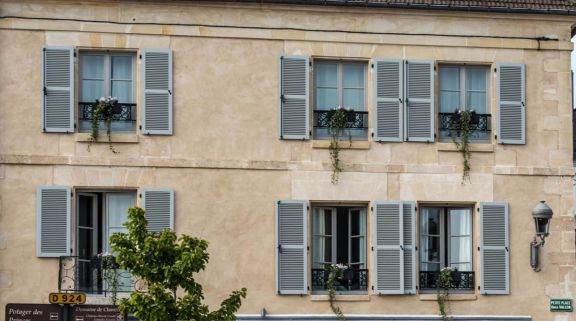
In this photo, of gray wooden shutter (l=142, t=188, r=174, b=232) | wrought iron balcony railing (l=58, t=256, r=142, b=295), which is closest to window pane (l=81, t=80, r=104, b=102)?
gray wooden shutter (l=142, t=188, r=174, b=232)

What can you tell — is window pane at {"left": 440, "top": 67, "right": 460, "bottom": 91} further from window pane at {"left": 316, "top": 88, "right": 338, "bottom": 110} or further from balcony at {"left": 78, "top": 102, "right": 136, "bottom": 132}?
balcony at {"left": 78, "top": 102, "right": 136, "bottom": 132}

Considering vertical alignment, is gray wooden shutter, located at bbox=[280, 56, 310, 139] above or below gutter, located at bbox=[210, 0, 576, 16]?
below

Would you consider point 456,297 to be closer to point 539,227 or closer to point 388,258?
point 388,258

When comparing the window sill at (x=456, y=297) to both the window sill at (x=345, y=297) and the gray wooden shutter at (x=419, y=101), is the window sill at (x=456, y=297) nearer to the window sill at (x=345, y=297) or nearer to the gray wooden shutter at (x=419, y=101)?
the window sill at (x=345, y=297)

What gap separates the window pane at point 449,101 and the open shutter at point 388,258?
2106 mm

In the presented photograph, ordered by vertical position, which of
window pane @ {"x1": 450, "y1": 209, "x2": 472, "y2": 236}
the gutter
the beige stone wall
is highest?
the gutter

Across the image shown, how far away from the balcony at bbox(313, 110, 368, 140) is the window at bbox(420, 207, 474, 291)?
5.24ft

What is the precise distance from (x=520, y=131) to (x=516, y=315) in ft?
9.53

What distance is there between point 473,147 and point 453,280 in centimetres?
212

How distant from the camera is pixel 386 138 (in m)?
23.1

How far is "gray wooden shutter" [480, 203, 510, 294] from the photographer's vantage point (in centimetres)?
2309

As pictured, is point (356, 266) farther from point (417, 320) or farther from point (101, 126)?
point (101, 126)

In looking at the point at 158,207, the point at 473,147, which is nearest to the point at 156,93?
the point at 158,207

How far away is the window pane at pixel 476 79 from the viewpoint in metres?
23.6
